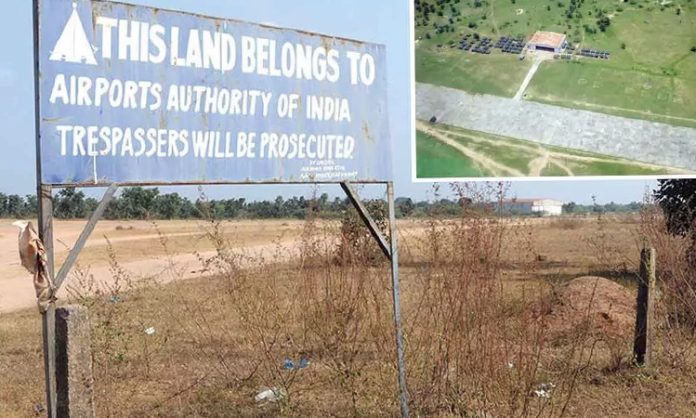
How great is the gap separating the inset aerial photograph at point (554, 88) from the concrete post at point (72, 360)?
25.9 feet

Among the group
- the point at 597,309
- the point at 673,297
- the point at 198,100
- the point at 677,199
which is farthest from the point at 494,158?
the point at 198,100

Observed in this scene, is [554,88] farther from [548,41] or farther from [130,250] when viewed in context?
[130,250]

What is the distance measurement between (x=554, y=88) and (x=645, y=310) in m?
5.59

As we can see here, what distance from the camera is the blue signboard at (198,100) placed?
9.70 feet

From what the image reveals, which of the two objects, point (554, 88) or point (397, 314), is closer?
point (397, 314)

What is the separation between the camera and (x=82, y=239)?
289 centimetres

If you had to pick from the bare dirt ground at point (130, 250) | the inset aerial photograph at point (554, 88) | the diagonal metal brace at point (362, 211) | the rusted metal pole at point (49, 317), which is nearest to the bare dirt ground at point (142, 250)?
the bare dirt ground at point (130, 250)

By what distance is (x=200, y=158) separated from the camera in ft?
11.3

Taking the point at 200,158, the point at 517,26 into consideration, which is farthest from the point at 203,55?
the point at 517,26

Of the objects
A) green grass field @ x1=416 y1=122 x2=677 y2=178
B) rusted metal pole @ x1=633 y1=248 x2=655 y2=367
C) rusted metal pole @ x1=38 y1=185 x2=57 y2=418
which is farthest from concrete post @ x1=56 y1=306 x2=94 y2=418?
green grass field @ x1=416 y1=122 x2=677 y2=178

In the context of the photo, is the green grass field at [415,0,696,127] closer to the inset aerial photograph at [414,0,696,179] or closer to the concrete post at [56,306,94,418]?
the inset aerial photograph at [414,0,696,179]

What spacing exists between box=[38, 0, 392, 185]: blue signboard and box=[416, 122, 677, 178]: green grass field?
6.10 meters

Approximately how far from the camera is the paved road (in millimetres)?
10062

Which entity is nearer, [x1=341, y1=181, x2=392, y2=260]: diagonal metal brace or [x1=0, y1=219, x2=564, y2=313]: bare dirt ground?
[x1=341, y1=181, x2=392, y2=260]: diagonal metal brace
